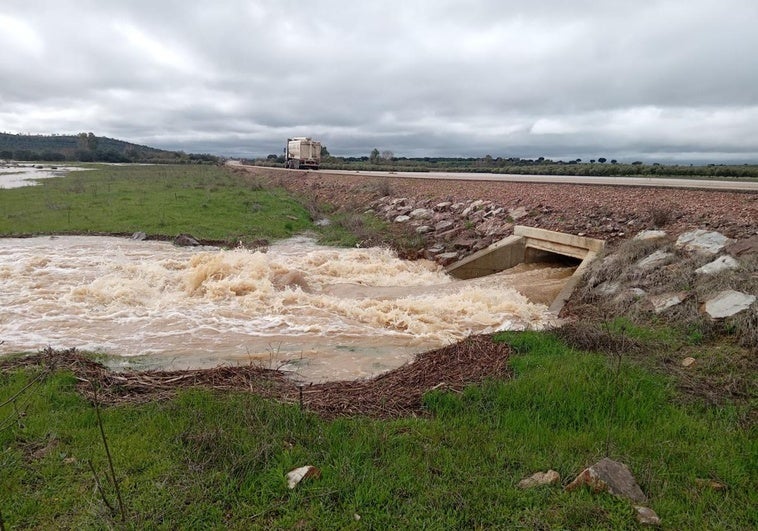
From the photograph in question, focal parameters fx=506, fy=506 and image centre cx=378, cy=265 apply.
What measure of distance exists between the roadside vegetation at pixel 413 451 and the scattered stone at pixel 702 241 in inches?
145

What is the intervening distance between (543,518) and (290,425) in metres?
2.32

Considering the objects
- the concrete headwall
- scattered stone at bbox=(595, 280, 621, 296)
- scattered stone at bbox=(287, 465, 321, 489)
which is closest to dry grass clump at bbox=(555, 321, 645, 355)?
scattered stone at bbox=(595, 280, 621, 296)

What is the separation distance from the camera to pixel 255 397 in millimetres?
5262

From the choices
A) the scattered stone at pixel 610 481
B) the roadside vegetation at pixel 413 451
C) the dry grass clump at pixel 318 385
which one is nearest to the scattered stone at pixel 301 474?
the roadside vegetation at pixel 413 451

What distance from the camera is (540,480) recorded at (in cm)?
397

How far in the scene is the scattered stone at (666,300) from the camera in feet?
27.2

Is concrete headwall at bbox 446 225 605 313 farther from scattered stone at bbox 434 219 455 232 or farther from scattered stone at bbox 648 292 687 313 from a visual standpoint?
scattered stone at bbox 648 292 687 313

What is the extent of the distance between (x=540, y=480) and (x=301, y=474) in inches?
73.7

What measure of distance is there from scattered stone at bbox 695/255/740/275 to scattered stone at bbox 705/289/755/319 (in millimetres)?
834

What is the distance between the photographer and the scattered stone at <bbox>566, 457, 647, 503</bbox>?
3742 mm

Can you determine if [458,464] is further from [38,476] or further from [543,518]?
[38,476]

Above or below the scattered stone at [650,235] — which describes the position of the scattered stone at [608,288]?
below

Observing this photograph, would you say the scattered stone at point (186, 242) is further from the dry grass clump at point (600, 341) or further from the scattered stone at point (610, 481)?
the scattered stone at point (610, 481)

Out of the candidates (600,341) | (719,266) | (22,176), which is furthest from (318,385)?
(22,176)
